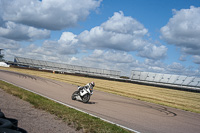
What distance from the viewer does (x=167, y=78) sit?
166 feet

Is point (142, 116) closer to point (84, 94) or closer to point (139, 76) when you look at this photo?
point (84, 94)

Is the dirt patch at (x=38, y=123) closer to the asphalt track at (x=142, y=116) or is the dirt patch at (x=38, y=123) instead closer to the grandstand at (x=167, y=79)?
the asphalt track at (x=142, y=116)

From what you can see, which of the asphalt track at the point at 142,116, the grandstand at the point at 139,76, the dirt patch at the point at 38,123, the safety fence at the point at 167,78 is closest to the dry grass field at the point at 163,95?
the asphalt track at the point at 142,116

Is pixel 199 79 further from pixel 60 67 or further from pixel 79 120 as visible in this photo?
pixel 60 67

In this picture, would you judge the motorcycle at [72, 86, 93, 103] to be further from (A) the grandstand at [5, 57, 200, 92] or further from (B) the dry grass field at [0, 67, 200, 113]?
(A) the grandstand at [5, 57, 200, 92]

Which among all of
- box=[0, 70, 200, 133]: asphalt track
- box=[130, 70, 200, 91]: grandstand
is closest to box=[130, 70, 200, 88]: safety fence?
box=[130, 70, 200, 91]: grandstand

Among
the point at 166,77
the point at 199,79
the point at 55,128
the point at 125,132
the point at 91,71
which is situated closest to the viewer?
the point at 55,128

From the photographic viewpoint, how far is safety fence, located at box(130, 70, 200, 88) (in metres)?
43.2

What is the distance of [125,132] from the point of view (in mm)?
5762

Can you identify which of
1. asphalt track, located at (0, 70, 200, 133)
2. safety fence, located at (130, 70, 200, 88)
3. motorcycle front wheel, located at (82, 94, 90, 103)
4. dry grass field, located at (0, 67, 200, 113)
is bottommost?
dry grass field, located at (0, 67, 200, 113)

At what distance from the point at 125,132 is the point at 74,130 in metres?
1.61

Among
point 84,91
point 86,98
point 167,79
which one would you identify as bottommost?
point 86,98

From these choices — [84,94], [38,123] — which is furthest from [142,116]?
[38,123]

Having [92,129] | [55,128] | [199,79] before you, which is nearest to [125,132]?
[92,129]
